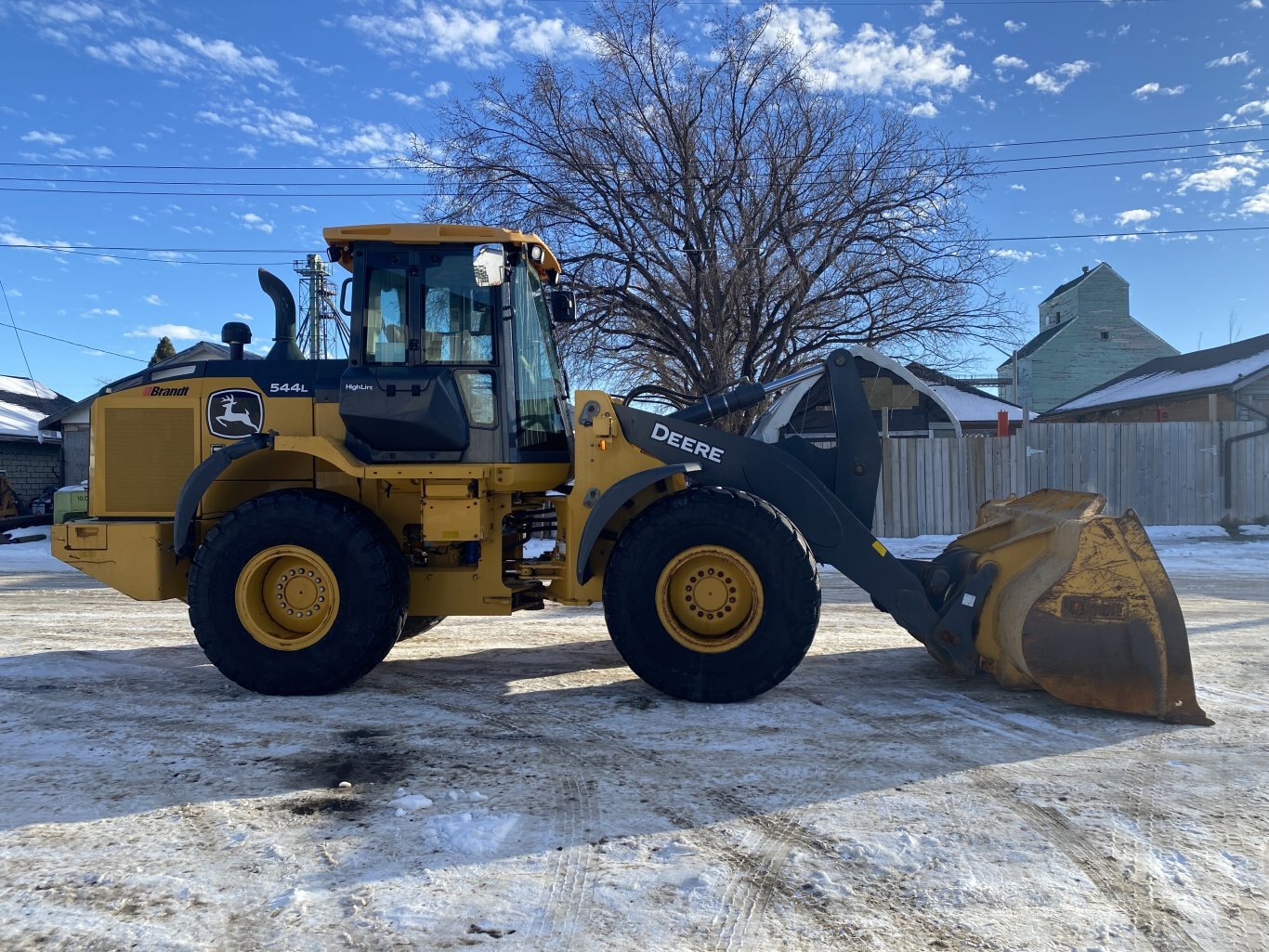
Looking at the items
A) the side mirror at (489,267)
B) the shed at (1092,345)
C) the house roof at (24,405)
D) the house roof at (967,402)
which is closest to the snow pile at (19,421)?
the house roof at (24,405)

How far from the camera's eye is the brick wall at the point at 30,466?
986 inches

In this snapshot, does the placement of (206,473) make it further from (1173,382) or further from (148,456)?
(1173,382)

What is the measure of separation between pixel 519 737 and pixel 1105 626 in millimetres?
2985

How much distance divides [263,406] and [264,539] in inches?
35.7

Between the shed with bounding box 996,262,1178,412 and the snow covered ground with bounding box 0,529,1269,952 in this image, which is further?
the shed with bounding box 996,262,1178,412

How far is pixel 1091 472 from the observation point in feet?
47.6

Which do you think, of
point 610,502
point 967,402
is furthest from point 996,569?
point 967,402

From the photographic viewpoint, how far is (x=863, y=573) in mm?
4691

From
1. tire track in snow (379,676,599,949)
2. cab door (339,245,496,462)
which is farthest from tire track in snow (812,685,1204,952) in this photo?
cab door (339,245,496,462)

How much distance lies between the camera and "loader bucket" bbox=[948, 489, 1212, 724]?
4.13m

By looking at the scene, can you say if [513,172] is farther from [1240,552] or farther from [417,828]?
[417,828]

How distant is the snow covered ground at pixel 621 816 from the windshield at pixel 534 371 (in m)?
1.55

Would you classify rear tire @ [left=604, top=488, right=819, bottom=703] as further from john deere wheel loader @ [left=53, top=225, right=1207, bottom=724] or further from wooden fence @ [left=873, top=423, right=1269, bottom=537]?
wooden fence @ [left=873, top=423, right=1269, bottom=537]

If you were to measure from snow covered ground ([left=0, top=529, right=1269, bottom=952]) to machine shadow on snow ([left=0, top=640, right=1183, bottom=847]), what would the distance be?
0.07 ft
